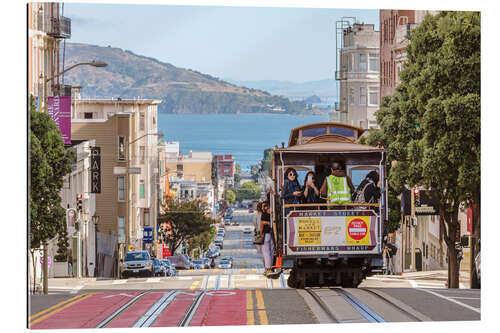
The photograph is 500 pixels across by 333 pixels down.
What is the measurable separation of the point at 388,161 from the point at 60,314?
8246 mm

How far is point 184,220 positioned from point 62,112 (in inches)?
171

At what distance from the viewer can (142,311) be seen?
21.6 m

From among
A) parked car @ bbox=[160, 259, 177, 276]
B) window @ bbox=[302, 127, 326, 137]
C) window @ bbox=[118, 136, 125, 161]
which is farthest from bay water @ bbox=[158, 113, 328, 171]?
parked car @ bbox=[160, 259, 177, 276]

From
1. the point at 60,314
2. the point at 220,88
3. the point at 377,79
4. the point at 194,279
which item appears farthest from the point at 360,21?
the point at 60,314

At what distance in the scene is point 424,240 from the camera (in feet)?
86.4

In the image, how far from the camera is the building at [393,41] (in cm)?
2409

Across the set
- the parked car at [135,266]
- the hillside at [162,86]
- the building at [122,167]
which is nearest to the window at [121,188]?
the building at [122,167]

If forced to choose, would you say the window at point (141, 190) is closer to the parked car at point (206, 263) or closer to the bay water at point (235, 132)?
the bay water at point (235, 132)

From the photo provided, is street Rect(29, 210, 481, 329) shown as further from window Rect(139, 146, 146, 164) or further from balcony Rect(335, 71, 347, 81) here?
balcony Rect(335, 71, 347, 81)

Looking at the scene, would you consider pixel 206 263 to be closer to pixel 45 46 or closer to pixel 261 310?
pixel 261 310

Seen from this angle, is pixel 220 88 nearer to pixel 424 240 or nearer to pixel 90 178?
pixel 90 178

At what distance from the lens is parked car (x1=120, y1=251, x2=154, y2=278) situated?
2556cm

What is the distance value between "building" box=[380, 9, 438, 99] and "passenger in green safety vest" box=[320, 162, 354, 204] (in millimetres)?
3140

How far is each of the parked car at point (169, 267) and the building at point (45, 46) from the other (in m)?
5.07
